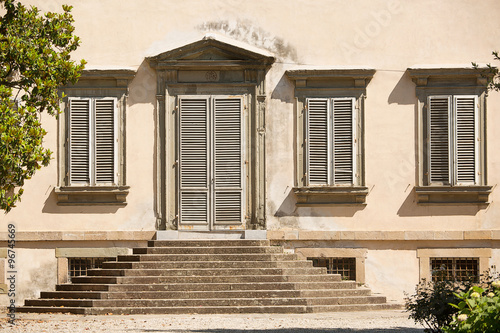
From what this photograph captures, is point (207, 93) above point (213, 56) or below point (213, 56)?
below

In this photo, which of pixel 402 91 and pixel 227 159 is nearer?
pixel 227 159

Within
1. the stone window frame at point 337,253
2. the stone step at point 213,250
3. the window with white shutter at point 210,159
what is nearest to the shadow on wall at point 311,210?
the stone window frame at point 337,253

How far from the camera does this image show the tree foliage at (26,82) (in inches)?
531

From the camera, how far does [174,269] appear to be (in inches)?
688

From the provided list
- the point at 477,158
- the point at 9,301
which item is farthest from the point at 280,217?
the point at 9,301

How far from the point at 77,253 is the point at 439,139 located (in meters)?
7.33

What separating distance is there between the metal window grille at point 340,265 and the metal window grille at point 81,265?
410 centimetres

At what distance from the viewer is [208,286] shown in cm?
1720

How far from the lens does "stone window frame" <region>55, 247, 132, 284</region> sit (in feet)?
61.5

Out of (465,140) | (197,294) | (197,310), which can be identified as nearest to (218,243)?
(197,294)

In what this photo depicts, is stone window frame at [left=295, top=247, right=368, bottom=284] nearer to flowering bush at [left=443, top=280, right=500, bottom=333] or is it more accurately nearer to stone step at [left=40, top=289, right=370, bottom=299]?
stone step at [left=40, top=289, right=370, bottom=299]

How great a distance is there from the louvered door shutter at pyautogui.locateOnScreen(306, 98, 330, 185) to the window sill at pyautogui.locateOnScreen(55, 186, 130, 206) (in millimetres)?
3581

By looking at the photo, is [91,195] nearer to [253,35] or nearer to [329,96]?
[253,35]

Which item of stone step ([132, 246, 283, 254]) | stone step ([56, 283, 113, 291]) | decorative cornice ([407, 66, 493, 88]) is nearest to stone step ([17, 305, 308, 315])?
stone step ([56, 283, 113, 291])
